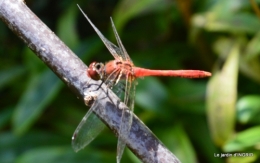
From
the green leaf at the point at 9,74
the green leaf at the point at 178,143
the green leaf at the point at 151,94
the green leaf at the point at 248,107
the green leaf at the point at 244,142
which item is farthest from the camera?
the green leaf at the point at 9,74

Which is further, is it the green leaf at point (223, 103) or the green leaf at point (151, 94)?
the green leaf at point (151, 94)

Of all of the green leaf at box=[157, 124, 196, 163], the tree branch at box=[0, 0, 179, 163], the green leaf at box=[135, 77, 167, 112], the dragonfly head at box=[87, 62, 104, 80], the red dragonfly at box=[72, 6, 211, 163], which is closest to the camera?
the tree branch at box=[0, 0, 179, 163]

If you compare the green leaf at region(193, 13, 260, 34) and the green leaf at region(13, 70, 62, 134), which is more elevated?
the green leaf at region(193, 13, 260, 34)

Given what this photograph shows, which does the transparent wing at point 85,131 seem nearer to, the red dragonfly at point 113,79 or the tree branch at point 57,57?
the red dragonfly at point 113,79

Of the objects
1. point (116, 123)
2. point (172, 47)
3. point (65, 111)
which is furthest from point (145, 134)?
point (65, 111)

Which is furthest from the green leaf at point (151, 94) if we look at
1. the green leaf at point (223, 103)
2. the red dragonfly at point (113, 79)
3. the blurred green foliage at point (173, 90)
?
the red dragonfly at point (113, 79)

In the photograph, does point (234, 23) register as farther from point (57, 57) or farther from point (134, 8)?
point (57, 57)

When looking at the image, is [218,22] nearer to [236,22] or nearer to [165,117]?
[236,22]

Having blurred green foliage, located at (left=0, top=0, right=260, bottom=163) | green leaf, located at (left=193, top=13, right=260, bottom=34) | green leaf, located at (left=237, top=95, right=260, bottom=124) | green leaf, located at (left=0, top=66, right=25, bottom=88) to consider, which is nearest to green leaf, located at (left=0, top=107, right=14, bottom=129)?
blurred green foliage, located at (left=0, top=0, right=260, bottom=163)

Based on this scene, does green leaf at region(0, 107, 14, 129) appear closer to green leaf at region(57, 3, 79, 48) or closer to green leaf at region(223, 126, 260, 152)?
green leaf at region(57, 3, 79, 48)
